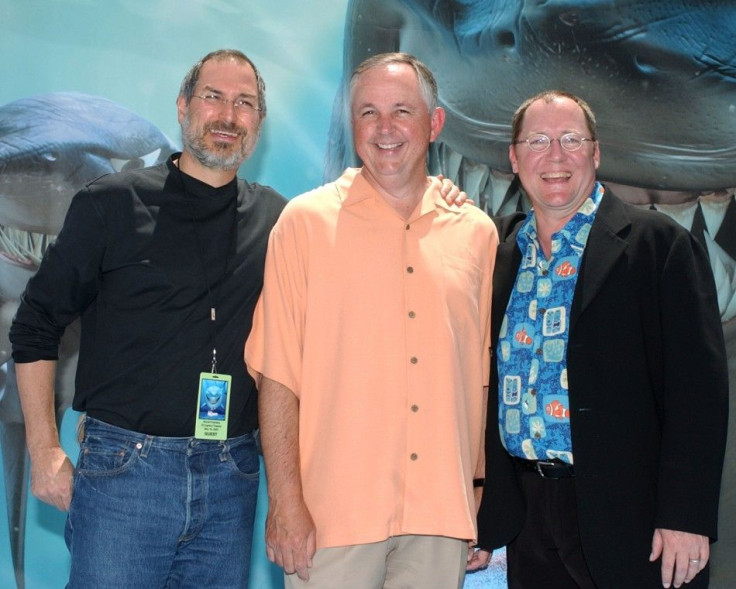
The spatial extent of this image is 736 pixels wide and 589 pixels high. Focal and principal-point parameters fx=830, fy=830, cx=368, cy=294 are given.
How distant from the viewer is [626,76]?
125 inches

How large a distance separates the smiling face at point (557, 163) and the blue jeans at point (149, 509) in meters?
0.98

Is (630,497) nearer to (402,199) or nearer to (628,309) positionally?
(628,309)

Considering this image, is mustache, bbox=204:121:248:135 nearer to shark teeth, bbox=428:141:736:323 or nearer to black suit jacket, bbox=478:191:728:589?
black suit jacket, bbox=478:191:728:589

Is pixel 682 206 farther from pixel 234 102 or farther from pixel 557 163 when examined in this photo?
pixel 234 102

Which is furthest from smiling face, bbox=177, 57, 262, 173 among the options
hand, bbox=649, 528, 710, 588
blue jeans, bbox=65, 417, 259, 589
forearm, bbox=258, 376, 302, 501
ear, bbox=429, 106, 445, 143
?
hand, bbox=649, 528, 710, 588

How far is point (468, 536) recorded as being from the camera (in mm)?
1898

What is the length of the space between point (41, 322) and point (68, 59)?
1440mm

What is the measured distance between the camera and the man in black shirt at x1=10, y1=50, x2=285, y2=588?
190 centimetres

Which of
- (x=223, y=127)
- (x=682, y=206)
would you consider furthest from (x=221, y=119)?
(x=682, y=206)

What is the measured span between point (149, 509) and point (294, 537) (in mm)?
351

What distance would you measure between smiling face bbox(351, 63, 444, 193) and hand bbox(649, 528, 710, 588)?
1.01 metres

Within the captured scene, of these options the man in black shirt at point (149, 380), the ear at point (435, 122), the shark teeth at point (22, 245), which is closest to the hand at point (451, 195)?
the ear at point (435, 122)

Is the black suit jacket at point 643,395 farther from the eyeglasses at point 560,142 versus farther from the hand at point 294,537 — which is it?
the hand at point 294,537

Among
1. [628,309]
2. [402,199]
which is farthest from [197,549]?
[628,309]
